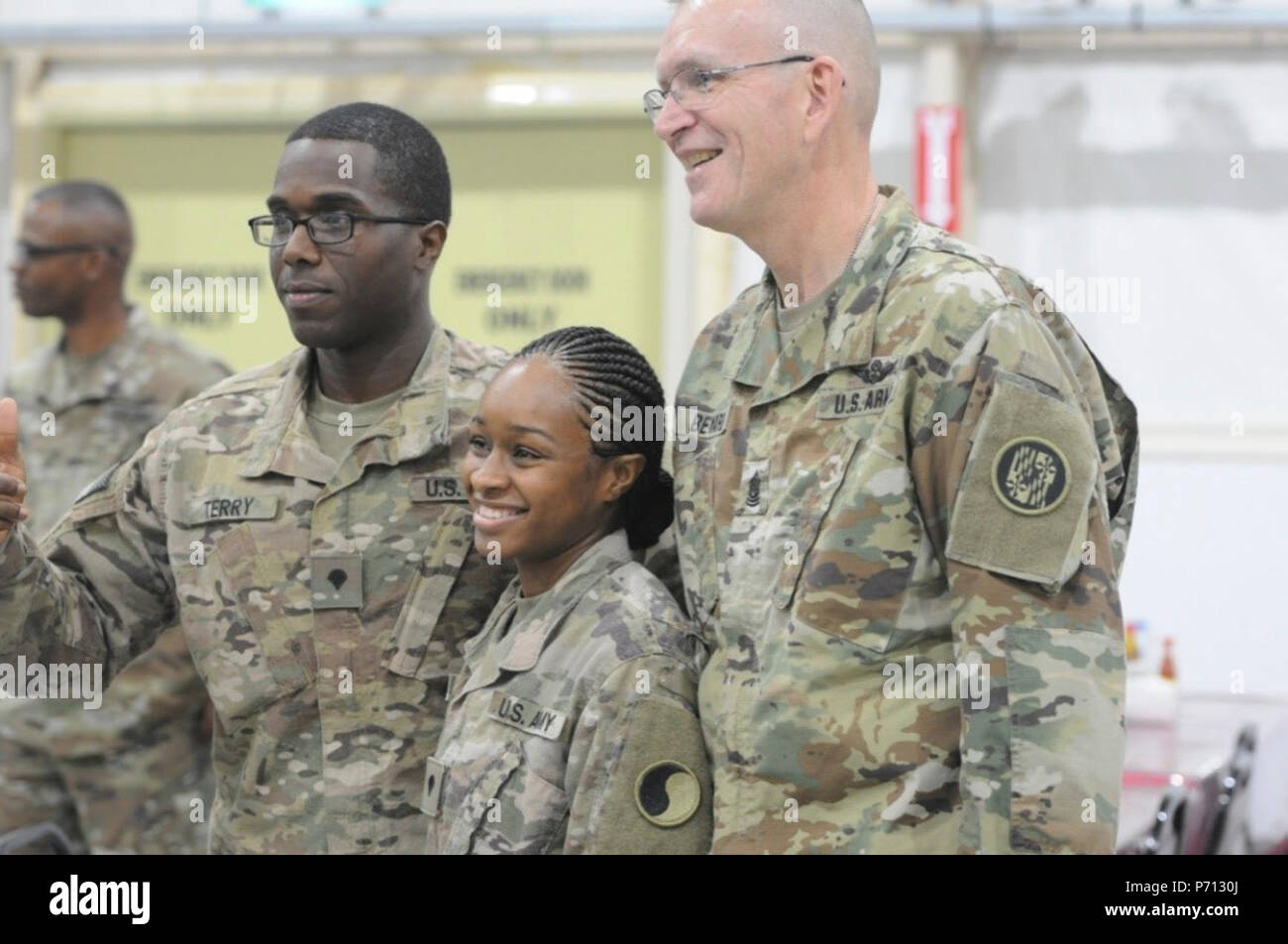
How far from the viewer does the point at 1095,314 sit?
6.04 metres

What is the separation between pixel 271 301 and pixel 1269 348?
3.32m

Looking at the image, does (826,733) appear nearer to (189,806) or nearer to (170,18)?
(189,806)

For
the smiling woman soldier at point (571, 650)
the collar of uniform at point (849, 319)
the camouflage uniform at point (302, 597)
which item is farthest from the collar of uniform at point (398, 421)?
the collar of uniform at point (849, 319)

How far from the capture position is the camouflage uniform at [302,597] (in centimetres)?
226

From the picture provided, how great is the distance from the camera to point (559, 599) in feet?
6.88

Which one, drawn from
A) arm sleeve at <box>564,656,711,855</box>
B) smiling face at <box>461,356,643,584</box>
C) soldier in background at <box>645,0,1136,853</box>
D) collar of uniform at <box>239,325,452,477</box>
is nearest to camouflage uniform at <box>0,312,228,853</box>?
collar of uniform at <box>239,325,452,477</box>

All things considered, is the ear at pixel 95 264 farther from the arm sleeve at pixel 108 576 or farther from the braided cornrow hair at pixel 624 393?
the braided cornrow hair at pixel 624 393

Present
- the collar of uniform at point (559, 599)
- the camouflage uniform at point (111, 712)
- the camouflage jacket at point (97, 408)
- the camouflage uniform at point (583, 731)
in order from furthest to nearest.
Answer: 1. the camouflage jacket at point (97, 408)
2. the camouflage uniform at point (111, 712)
3. the collar of uniform at point (559, 599)
4. the camouflage uniform at point (583, 731)

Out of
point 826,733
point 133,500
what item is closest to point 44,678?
point 133,500

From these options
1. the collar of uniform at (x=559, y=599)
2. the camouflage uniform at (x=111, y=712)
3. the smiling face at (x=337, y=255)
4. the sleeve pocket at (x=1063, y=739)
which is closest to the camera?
the sleeve pocket at (x=1063, y=739)

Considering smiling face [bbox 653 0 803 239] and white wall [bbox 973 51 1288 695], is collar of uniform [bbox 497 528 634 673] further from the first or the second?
white wall [bbox 973 51 1288 695]

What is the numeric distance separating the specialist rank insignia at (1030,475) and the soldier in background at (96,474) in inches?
99.1

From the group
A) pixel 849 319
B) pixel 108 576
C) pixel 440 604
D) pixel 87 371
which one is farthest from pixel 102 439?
pixel 849 319

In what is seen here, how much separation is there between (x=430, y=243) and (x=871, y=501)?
0.78 meters
